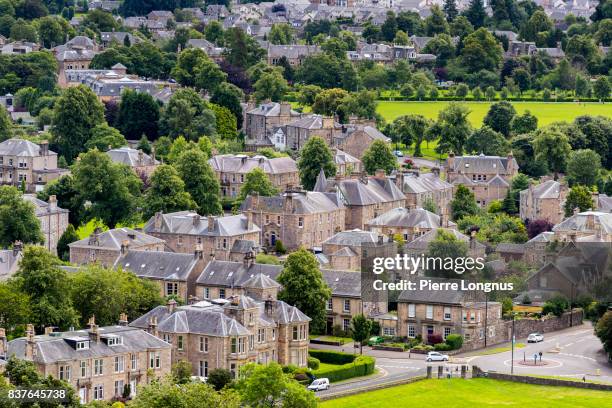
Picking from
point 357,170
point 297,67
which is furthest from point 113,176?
point 297,67

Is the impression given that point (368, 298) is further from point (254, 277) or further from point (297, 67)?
point (297, 67)

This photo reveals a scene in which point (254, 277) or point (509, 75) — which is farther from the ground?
point (509, 75)

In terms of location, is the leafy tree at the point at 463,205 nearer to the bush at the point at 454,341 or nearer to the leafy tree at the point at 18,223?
the leafy tree at the point at 18,223

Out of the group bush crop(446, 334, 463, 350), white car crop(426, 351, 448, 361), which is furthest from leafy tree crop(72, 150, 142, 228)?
white car crop(426, 351, 448, 361)

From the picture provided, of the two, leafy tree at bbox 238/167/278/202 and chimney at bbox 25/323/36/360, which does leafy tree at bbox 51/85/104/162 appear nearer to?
leafy tree at bbox 238/167/278/202

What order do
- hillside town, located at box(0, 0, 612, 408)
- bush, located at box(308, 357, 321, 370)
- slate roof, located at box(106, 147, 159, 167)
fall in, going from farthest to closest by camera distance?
1. slate roof, located at box(106, 147, 159, 167)
2. bush, located at box(308, 357, 321, 370)
3. hillside town, located at box(0, 0, 612, 408)
